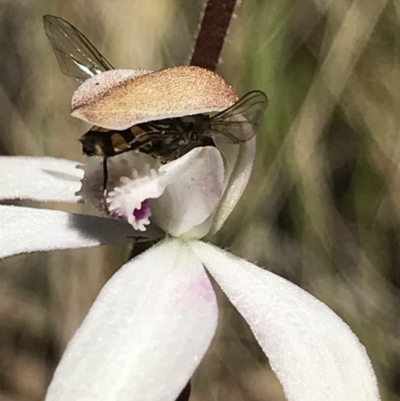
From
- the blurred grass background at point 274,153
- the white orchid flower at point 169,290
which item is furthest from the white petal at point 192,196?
the blurred grass background at point 274,153

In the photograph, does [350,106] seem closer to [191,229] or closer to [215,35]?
[215,35]

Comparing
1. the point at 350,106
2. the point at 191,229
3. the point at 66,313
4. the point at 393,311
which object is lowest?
the point at 66,313

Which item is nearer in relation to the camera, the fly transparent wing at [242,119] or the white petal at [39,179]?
the fly transparent wing at [242,119]

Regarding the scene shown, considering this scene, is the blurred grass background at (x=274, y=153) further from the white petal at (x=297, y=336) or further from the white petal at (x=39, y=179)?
the white petal at (x=297, y=336)

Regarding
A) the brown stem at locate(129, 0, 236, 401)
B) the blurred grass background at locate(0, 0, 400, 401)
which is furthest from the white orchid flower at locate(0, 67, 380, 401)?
the blurred grass background at locate(0, 0, 400, 401)

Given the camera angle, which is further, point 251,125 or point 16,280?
point 16,280

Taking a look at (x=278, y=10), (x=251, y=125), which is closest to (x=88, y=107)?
(x=251, y=125)
